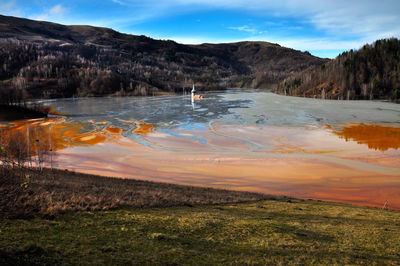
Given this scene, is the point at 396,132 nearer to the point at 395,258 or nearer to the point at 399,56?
the point at 395,258

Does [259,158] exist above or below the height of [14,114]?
below

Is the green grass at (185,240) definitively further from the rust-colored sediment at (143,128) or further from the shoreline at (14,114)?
the shoreline at (14,114)

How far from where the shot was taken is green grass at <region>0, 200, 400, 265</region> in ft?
25.8

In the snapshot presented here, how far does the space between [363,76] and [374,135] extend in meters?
131

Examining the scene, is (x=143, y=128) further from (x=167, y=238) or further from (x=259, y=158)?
(x=167, y=238)

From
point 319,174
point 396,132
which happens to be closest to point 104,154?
point 319,174

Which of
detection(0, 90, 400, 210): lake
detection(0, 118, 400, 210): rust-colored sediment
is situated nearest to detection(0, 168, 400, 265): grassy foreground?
detection(0, 118, 400, 210): rust-colored sediment

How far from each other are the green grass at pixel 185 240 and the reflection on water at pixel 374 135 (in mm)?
39962

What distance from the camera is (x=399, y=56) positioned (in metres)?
170

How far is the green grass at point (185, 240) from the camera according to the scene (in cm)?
788

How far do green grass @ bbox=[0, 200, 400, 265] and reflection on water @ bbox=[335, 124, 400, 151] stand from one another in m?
40.0

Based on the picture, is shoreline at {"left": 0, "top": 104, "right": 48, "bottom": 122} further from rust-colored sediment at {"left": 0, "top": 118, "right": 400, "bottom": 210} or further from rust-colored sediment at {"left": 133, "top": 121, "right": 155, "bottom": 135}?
rust-colored sediment at {"left": 133, "top": 121, "right": 155, "bottom": 135}

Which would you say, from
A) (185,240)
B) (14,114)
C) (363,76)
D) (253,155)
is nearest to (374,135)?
(253,155)

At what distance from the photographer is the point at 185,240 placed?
9.95 meters
